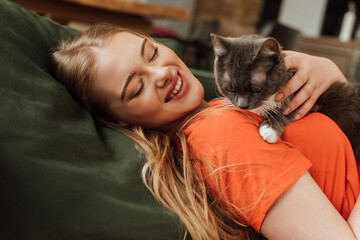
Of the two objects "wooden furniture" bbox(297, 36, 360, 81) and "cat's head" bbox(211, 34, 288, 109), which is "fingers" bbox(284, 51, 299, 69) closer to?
"cat's head" bbox(211, 34, 288, 109)

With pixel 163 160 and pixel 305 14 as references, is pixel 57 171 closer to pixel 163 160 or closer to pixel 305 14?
pixel 163 160

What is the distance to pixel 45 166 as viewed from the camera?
0.68 metres

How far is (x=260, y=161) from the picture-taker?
0.84m

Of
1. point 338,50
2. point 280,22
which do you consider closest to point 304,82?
point 280,22

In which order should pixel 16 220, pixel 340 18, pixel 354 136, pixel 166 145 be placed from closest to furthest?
pixel 16 220 → pixel 166 145 → pixel 354 136 → pixel 340 18

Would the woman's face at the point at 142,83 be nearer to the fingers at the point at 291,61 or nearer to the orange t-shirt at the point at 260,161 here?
the orange t-shirt at the point at 260,161

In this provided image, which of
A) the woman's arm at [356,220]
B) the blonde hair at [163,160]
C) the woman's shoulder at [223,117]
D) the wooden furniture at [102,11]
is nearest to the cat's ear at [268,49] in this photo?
the woman's shoulder at [223,117]

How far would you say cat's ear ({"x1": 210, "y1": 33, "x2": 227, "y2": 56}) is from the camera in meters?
1.07

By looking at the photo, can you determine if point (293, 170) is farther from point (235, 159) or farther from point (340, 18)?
point (340, 18)

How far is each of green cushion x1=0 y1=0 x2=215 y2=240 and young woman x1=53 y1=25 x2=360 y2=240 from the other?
84 mm

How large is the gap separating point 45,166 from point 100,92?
0.44 m

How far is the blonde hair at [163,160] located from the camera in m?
0.83

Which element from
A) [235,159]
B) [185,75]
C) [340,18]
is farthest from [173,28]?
[235,159]

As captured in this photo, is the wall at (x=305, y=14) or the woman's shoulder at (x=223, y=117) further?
the wall at (x=305, y=14)
